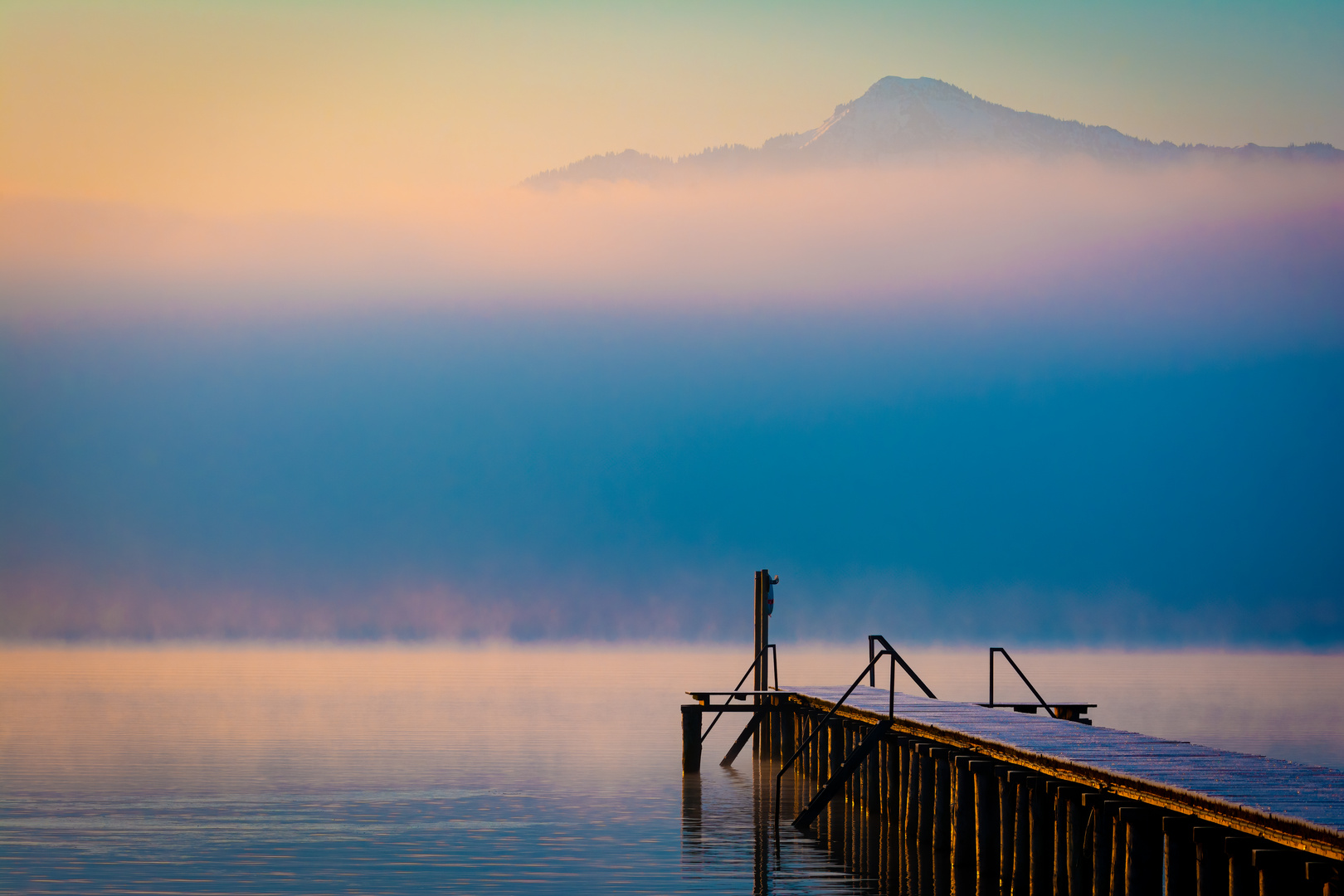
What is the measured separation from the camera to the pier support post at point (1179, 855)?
55.5 feet

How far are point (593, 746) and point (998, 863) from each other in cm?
2388

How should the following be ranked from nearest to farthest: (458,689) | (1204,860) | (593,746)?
1. (1204,860)
2. (593,746)
3. (458,689)

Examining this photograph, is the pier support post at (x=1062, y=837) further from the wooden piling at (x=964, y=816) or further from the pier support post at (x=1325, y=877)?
the pier support post at (x=1325, y=877)

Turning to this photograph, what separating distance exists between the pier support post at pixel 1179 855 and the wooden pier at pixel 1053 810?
0.02 metres

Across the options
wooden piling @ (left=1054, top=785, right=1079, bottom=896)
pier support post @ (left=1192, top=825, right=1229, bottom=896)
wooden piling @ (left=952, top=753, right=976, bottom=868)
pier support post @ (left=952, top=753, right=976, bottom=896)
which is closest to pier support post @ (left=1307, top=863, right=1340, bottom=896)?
pier support post @ (left=1192, top=825, right=1229, bottom=896)

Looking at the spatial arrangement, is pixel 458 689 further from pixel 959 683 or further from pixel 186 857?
pixel 186 857

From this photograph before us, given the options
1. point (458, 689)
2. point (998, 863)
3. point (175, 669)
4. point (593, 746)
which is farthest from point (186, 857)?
point (175, 669)

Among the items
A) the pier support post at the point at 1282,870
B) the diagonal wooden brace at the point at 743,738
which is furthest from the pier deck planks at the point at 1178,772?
the diagonal wooden brace at the point at 743,738

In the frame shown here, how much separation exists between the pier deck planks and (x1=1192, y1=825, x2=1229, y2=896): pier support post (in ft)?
0.63

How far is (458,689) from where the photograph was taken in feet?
262

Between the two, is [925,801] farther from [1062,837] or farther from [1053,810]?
[1062,837]

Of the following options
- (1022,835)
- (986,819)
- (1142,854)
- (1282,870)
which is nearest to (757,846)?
(986,819)

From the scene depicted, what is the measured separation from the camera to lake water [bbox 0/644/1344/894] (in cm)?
2425

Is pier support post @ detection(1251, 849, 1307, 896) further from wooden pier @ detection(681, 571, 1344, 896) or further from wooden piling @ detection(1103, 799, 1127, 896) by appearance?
wooden piling @ detection(1103, 799, 1127, 896)
